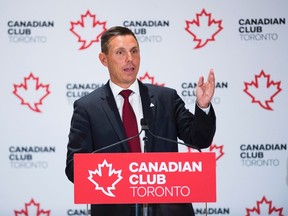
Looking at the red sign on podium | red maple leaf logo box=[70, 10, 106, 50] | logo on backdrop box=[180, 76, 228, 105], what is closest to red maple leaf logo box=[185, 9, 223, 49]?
logo on backdrop box=[180, 76, 228, 105]

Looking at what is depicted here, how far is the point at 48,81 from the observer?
Result: 4.24 metres

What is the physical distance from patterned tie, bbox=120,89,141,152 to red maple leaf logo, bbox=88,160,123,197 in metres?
0.41

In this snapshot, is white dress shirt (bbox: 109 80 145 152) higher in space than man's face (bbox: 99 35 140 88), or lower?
lower

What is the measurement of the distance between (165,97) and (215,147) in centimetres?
192

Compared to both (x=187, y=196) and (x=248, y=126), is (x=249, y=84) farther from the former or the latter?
(x=187, y=196)

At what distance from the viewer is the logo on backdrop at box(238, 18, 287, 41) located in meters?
4.26

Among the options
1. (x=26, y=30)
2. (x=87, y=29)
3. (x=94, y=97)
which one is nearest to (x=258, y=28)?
(x=87, y=29)

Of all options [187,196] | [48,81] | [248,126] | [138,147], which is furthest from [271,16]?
[187,196]

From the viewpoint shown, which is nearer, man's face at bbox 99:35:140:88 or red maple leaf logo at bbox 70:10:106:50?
man's face at bbox 99:35:140:88

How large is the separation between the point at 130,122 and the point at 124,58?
31 centimetres

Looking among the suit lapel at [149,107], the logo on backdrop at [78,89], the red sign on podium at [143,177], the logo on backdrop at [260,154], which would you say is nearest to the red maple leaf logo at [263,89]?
the logo on backdrop at [260,154]

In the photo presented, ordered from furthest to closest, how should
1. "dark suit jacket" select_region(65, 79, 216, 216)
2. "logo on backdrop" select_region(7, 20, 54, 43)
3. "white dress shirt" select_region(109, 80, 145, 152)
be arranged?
"logo on backdrop" select_region(7, 20, 54, 43) → "white dress shirt" select_region(109, 80, 145, 152) → "dark suit jacket" select_region(65, 79, 216, 216)

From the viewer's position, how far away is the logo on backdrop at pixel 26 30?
423 cm

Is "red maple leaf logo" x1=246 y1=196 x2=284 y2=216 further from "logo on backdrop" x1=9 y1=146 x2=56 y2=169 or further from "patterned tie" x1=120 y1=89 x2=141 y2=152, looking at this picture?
"patterned tie" x1=120 y1=89 x2=141 y2=152
